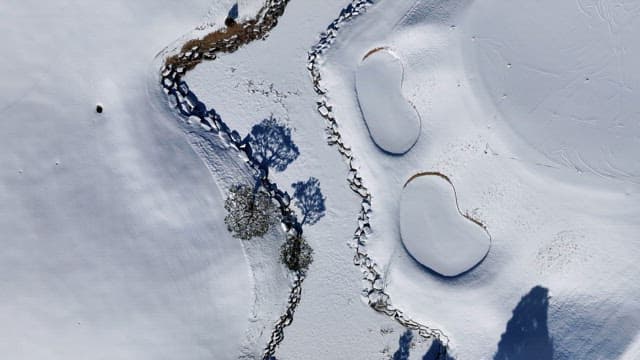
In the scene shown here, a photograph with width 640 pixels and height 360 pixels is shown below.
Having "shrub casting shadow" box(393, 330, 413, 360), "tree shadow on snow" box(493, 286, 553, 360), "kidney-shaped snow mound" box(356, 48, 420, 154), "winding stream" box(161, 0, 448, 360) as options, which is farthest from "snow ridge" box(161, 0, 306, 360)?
"tree shadow on snow" box(493, 286, 553, 360)

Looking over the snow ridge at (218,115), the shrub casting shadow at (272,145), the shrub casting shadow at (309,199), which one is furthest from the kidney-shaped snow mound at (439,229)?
the shrub casting shadow at (272,145)

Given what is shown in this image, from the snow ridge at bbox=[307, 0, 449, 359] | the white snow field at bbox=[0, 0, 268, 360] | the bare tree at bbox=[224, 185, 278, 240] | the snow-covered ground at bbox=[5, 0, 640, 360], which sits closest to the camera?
the white snow field at bbox=[0, 0, 268, 360]

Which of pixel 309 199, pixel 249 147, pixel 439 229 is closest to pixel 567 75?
pixel 439 229

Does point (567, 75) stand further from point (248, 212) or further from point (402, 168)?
point (248, 212)

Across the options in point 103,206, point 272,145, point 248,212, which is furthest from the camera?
point 272,145

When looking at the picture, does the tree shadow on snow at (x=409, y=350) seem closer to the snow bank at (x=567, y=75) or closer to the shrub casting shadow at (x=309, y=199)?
the shrub casting shadow at (x=309, y=199)

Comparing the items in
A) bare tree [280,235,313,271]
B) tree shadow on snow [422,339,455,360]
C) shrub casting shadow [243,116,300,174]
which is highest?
shrub casting shadow [243,116,300,174]

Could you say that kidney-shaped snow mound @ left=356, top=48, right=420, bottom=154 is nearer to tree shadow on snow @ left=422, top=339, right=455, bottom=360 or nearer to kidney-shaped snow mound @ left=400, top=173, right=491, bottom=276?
kidney-shaped snow mound @ left=400, top=173, right=491, bottom=276
